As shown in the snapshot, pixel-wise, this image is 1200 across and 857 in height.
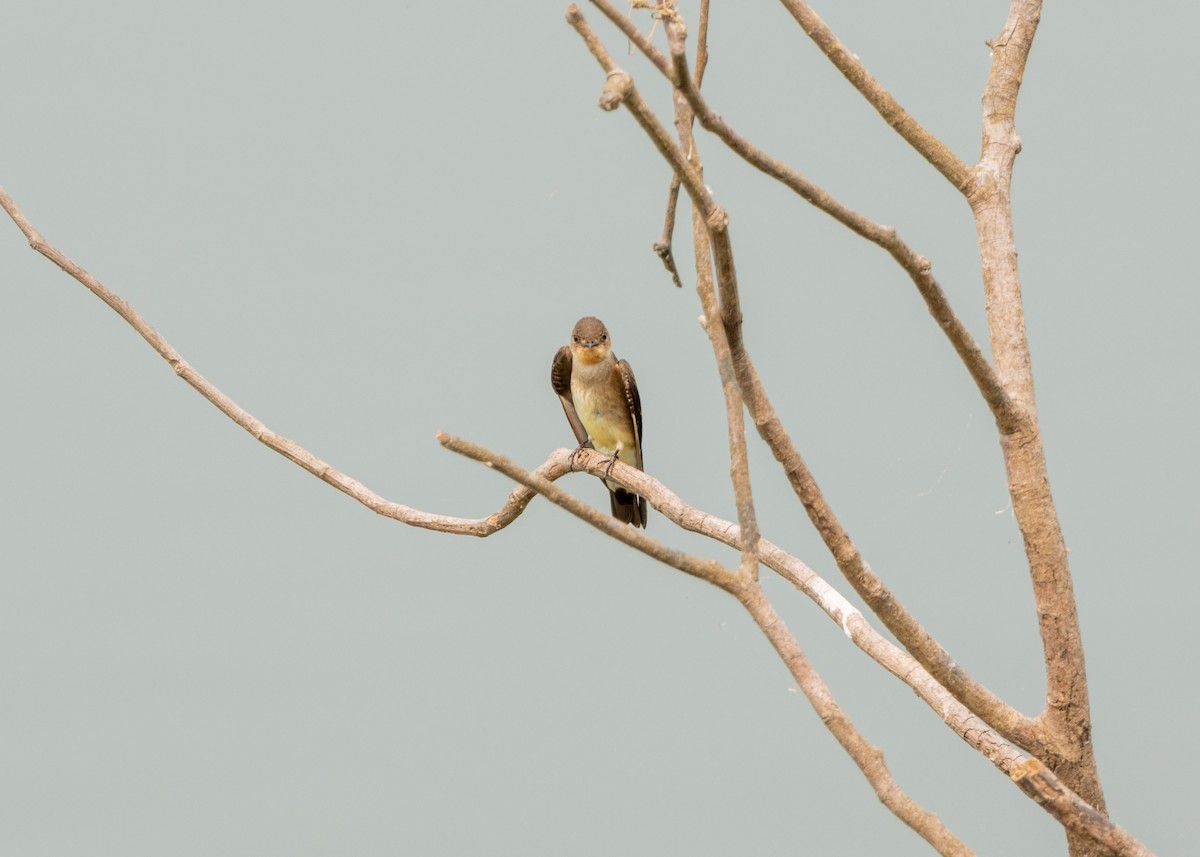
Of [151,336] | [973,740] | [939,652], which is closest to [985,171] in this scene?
[939,652]

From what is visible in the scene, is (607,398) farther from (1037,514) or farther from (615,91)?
(615,91)

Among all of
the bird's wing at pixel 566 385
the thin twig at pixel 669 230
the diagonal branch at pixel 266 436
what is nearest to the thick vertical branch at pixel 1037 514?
the thin twig at pixel 669 230

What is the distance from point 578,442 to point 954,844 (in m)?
2.85

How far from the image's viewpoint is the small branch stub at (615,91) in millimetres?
1701

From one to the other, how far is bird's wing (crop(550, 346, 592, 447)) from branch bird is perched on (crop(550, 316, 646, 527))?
1.8 inches

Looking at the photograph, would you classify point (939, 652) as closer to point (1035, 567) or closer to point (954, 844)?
point (1035, 567)

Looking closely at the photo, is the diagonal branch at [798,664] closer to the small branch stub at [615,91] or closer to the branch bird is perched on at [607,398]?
the small branch stub at [615,91]

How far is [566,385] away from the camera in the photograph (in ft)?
14.8

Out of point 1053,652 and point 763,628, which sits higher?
point 1053,652

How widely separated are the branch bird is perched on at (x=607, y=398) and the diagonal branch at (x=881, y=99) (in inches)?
64.0

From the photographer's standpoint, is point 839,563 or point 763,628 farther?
point 839,563

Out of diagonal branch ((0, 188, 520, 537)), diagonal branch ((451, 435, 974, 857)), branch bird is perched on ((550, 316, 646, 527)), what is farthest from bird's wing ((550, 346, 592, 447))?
diagonal branch ((451, 435, 974, 857))

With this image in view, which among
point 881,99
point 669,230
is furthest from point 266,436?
point 881,99

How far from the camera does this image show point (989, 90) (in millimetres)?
2916
